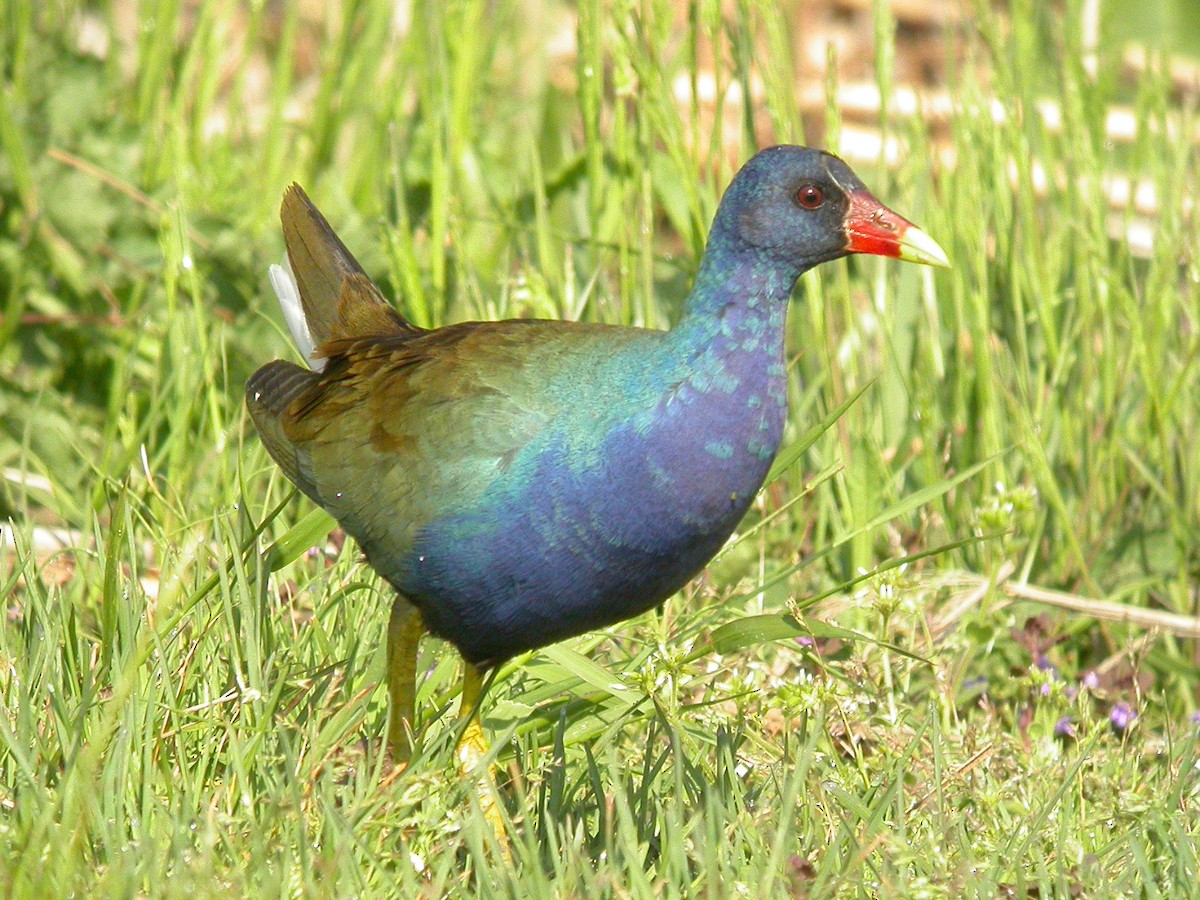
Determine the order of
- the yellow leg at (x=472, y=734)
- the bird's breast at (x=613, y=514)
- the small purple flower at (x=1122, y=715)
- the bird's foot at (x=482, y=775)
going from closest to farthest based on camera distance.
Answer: the bird's foot at (x=482, y=775)
the bird's breast at (x=613, y=514)
the yellow leg at (x=472, y=734)
the small purple flower at (x=1122, y=715)

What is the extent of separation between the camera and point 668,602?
2938 millimetres

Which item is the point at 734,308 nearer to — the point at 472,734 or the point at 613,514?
the point at 613,514

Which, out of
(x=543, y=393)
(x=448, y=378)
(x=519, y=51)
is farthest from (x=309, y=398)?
(x=519, y=51)

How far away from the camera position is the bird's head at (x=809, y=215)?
243cm

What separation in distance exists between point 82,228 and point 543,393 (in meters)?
1.79

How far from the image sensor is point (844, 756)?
282 centimetres

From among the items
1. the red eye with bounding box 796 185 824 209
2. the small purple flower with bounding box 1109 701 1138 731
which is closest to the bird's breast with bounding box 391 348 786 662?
the red eye with bounding box 796 185 824 209

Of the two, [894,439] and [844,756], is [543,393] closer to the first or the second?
[844,756]

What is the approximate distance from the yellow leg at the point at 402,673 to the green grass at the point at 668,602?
60 millimetres

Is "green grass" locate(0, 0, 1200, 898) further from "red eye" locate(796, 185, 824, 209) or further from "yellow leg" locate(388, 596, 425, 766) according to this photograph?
"red eye" locate(796, 185, 824, 209)

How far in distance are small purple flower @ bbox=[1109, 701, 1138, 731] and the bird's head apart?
899mm

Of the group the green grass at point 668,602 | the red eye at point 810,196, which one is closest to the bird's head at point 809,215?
the red eye at point 810,196

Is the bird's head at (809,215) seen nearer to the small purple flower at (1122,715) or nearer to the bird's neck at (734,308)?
the bird's neck at (734,308)

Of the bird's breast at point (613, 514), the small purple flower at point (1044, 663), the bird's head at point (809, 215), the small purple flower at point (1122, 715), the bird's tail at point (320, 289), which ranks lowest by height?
the small purple flower at point (1122, 715)
